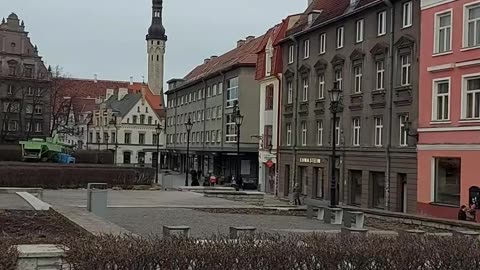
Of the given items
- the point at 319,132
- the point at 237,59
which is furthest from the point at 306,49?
the point at 237,59

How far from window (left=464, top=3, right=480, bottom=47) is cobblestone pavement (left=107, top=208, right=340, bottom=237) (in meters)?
10.1

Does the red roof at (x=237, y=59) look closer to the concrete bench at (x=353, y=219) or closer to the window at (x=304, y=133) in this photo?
the window at (x=304, y=133)

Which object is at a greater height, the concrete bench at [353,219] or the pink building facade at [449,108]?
the pink building facade at [449,108]

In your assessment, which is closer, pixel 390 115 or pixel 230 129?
pixel 390 115

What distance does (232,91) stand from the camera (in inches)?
2653

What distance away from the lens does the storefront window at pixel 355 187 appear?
3756 cm

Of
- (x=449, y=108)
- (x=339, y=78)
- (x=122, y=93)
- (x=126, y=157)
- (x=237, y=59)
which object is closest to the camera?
(x=449, y=108)

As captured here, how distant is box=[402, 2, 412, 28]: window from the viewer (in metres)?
33.2

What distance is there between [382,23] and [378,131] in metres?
5.47

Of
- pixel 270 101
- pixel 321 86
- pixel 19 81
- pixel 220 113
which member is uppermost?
pixel 19 81

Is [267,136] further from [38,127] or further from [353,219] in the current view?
[38,127]

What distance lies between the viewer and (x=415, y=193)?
31953mm

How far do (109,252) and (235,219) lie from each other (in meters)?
15.9

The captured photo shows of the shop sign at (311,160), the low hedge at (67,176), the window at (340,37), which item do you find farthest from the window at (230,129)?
the window at (340,37)
